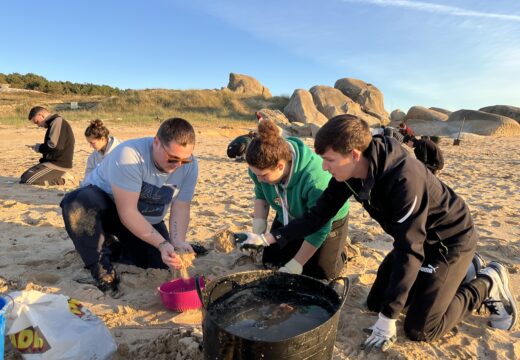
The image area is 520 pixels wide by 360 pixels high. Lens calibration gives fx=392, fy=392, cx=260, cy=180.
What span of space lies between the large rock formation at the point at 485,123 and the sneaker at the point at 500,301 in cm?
2223

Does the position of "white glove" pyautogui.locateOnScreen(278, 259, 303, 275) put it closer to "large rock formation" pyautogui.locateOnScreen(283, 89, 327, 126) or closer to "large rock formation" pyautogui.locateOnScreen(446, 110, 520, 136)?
"large rock formation" pyautogui.locateOnScreen(283, 89, 327, 126)

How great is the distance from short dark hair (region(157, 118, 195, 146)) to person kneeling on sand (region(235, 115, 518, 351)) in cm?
79

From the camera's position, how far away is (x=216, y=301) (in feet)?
6.35

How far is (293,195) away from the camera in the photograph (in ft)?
9.36

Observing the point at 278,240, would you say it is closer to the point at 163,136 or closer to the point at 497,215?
the point at 163,136

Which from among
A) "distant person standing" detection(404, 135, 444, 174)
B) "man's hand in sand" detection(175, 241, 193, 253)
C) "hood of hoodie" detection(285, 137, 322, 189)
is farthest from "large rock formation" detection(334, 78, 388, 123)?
"man's hand in sand" detection(175, 241, 193, 253)

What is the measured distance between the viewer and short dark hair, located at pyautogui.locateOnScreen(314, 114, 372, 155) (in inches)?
80.7

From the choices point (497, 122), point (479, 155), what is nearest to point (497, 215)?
point (479, 155)

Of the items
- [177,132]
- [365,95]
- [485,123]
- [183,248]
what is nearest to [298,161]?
[177,132]

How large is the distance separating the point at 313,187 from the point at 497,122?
955 inches

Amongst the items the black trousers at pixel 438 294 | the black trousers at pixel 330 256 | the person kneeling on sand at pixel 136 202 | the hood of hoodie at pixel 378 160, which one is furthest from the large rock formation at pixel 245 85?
the hood of hoodie at pixel 378 160

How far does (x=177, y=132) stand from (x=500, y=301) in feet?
7.95

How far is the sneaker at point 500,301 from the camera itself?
8.43 ft

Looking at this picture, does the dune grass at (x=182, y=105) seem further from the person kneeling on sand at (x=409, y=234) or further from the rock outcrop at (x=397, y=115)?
the person kneeling on sand at (x=409, y=234)
